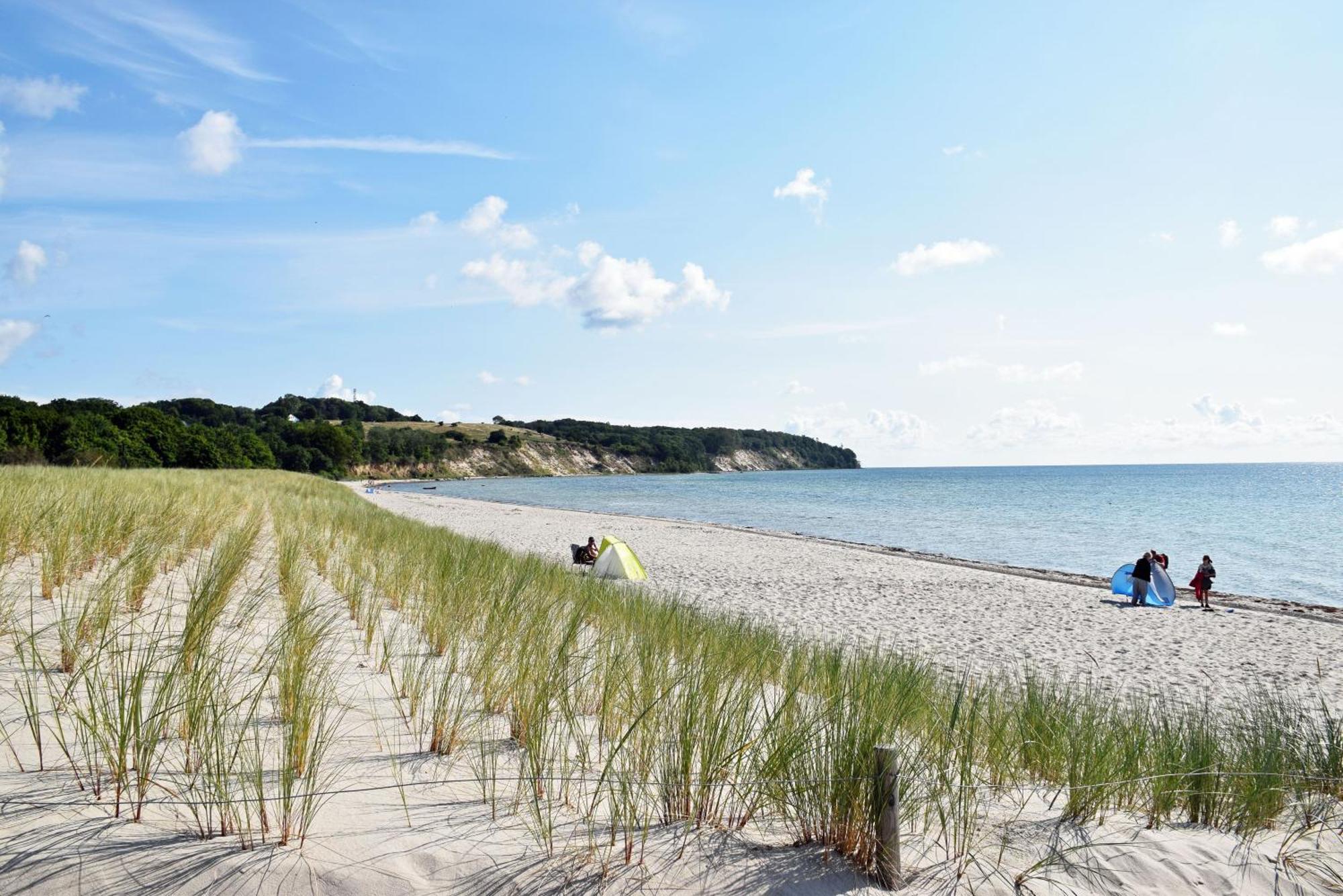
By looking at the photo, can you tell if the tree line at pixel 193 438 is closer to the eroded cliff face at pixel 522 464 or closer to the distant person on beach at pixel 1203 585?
the eroded cliff face at pixel 522 464

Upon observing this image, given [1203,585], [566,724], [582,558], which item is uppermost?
[566,724]

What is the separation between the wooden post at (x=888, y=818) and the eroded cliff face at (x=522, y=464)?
111 metres

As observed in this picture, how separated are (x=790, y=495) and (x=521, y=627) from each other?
6653 centimetres

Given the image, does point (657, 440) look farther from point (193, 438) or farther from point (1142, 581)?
point (1142, 581)

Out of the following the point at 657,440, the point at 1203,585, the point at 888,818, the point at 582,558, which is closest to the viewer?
the point at 888,818

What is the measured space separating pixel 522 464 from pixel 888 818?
145 meters

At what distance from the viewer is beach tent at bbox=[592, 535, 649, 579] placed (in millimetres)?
14188

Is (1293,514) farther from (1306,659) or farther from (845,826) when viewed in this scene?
(845,826)

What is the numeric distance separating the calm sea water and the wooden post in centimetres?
2069

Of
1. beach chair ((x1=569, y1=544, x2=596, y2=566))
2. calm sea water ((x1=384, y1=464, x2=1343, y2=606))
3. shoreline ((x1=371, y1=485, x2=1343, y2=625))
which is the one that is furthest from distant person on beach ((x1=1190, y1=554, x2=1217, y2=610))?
beach chair ((x1=569, y1=544, x2=596, y2=566))

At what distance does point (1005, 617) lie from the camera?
537 inches

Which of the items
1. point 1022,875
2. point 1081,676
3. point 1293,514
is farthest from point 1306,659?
point 1293,514

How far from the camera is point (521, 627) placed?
500cm

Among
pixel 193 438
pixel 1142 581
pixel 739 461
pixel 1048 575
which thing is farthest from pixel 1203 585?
pixel 739 461
